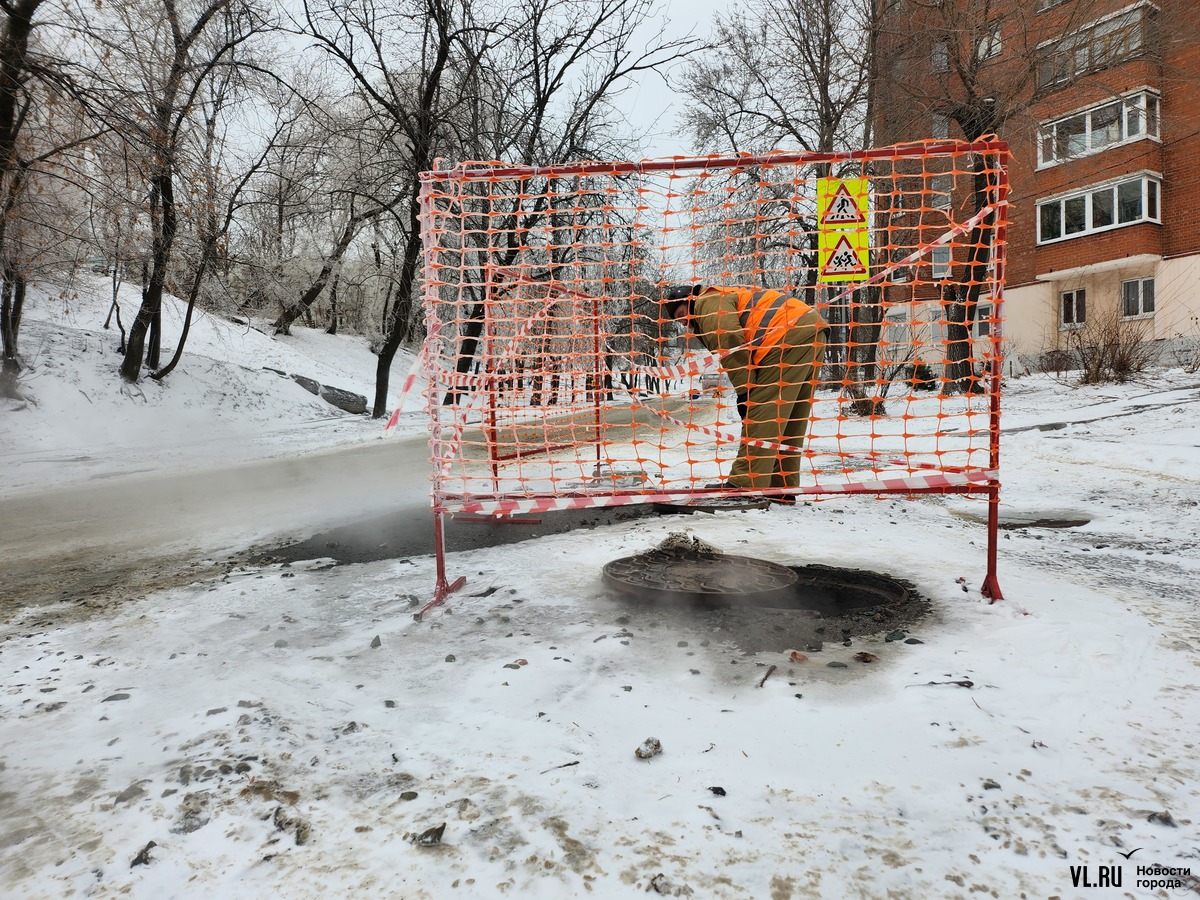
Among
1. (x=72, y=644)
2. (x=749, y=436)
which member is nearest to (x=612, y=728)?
(x=72, y=644)

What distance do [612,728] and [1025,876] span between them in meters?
1.15

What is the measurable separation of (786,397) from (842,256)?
1045mm

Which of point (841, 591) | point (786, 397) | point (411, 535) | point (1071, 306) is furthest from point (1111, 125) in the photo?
point (411, 535)

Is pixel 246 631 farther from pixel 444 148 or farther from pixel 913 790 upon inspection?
pixel 444 148

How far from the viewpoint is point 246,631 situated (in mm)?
3201

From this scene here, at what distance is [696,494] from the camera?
3447 millimetres

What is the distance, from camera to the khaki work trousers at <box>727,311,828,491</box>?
4.93 m

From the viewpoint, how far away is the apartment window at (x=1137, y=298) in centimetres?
2141

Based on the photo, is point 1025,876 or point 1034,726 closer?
point 1025,876

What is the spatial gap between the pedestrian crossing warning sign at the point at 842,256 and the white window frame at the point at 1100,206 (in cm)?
2202

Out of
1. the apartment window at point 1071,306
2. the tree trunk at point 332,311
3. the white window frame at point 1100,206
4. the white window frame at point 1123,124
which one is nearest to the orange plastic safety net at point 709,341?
the white window frame at point 1123,124

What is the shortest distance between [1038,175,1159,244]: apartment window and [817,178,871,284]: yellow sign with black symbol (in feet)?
72.4

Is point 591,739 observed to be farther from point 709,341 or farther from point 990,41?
point 990,41

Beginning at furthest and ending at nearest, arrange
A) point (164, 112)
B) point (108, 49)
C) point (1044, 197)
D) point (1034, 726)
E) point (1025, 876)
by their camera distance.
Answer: point (1044, 197)
point (164, 112)
point (108, 49)
point (1034, 726)
point (1025, 876)
